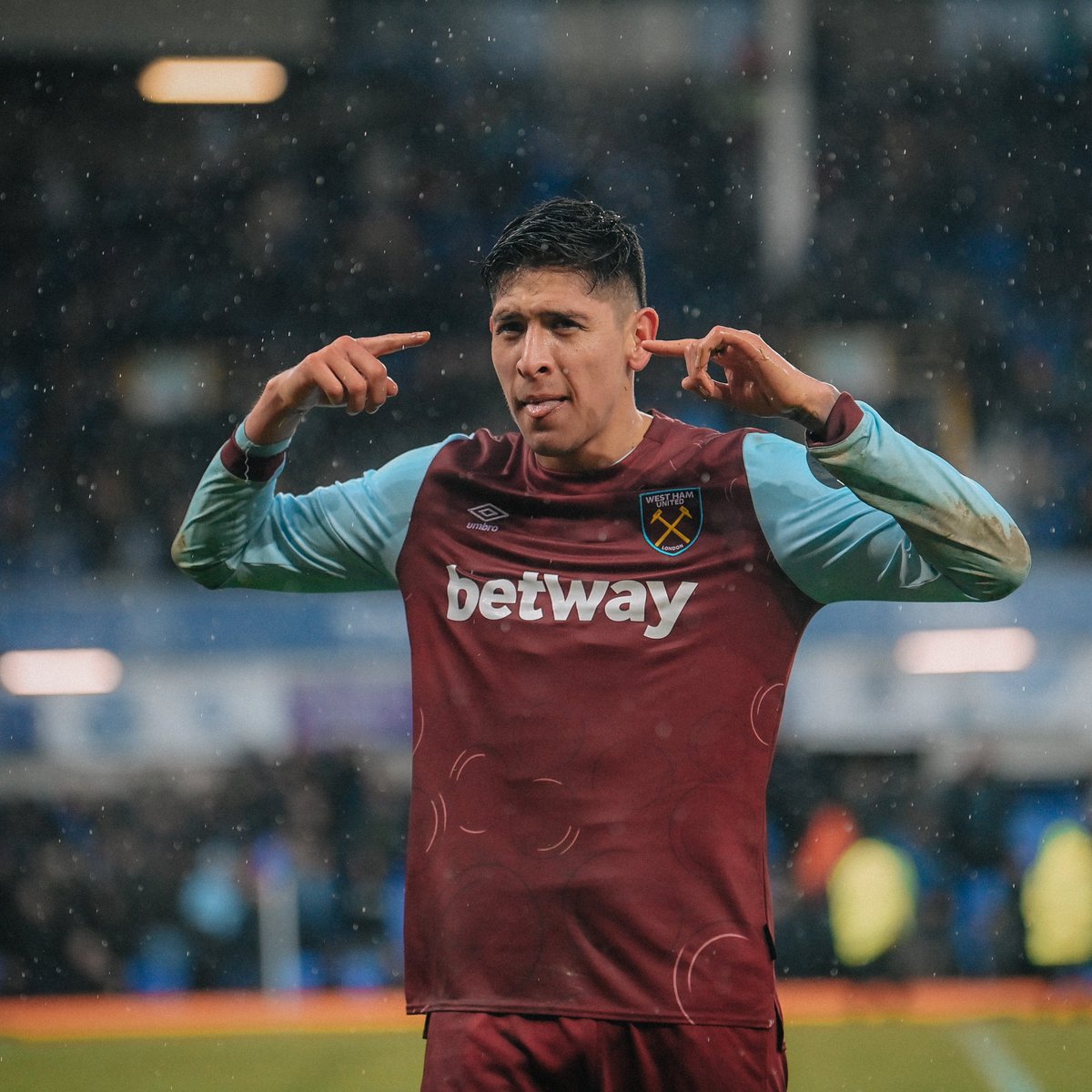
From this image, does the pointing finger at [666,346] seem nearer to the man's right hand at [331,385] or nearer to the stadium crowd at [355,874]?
the man's right hand at [331,385]

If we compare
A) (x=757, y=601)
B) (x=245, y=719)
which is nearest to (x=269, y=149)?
(x=245, y=719)

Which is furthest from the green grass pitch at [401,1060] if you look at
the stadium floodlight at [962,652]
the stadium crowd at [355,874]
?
the stadium floodlight at [962,652]

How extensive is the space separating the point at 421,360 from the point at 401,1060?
4.27 metres

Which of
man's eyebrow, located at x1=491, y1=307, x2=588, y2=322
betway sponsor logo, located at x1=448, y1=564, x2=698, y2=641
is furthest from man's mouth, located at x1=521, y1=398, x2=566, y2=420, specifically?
betway sponsor logo, located at x1=448, y1=564, x2=698, y2=641

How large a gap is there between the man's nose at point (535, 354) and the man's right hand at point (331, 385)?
0.45ft

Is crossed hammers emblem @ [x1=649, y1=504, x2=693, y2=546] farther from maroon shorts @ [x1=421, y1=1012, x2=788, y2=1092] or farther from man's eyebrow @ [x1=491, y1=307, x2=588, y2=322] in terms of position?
maroon shorts @ [x1=421, y1=1012, x2=788, y2=1092]

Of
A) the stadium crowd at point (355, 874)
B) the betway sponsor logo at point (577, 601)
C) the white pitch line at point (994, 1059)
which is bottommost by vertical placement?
the white pitch line at point (994, 1059)

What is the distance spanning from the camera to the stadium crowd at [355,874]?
7.07 m

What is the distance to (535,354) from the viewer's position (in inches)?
82.1

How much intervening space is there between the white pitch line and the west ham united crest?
4.05 metres

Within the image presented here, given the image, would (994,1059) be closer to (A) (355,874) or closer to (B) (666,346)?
(A) (355,874)

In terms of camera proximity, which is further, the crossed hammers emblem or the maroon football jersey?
the crossed hammers emblem

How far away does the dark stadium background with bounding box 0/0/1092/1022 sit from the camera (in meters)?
7.55

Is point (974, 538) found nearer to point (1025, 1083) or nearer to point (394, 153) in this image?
point (1025, 1083)
